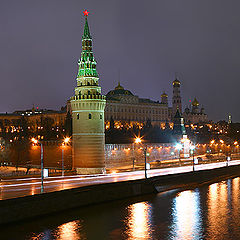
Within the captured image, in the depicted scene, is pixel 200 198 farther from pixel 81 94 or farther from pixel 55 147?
pixel 55 147

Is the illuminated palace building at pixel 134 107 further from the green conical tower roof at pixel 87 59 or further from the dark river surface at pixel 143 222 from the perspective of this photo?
the dark river surface at pixel 143 222

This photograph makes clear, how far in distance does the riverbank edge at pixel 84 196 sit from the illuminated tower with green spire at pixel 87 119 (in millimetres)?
13584

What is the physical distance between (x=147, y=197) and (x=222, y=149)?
83.4m

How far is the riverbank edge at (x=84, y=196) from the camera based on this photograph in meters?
25.3

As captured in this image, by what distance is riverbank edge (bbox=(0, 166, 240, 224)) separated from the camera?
83.1 ft

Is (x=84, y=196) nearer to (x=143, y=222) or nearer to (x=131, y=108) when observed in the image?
(x=143, y=222)

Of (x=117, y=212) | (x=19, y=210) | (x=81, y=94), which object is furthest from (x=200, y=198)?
(x=81, y=94)

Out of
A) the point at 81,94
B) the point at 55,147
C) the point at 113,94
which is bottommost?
the point at 55,147

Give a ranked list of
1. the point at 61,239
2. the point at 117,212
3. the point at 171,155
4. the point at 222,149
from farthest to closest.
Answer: the point at 222,149 → the point at 171,155 → the point at 117,212 → the point at 61,239

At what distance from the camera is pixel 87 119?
54688mm

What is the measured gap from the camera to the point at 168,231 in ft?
79.6

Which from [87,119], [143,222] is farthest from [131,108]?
[143,222]

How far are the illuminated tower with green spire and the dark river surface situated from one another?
19.6m

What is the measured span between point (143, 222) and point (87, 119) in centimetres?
2930
